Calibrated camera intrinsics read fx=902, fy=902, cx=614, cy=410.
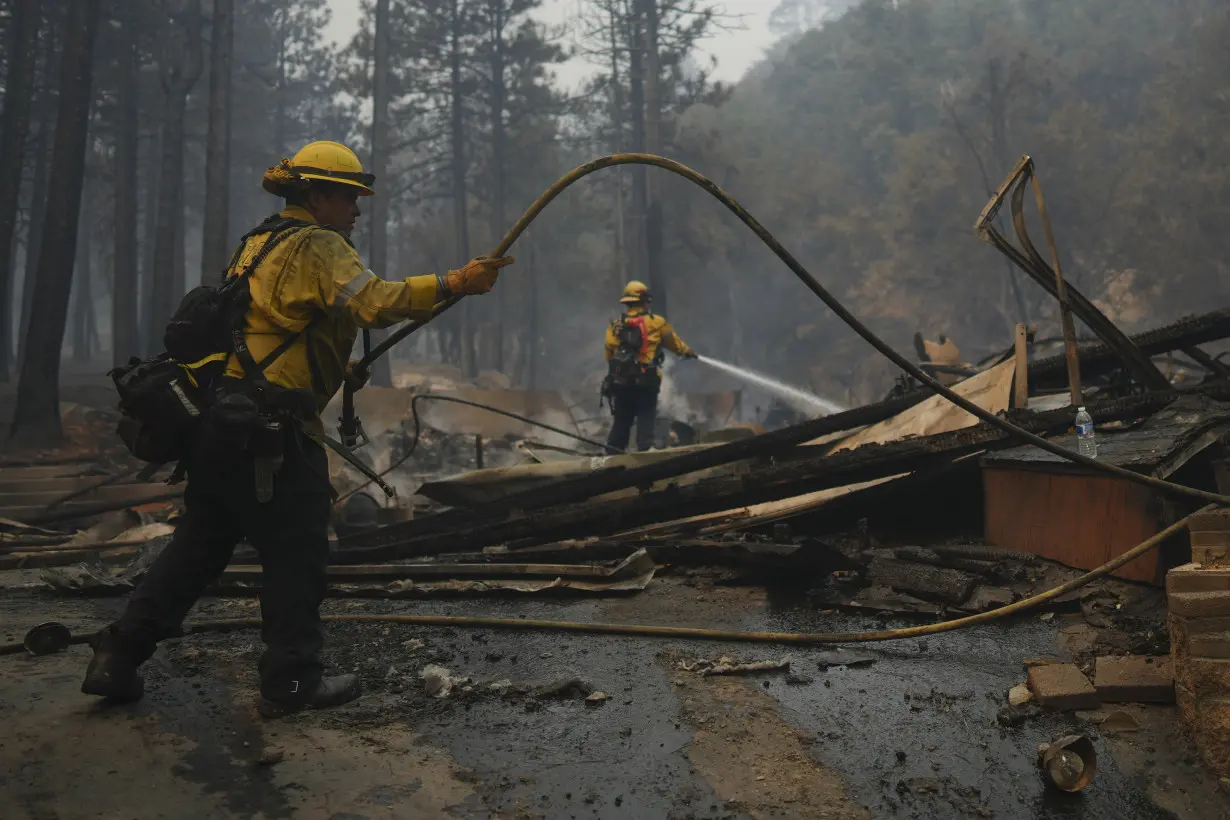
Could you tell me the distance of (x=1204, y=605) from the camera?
8.85 feet

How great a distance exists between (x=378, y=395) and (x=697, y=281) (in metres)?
22.1

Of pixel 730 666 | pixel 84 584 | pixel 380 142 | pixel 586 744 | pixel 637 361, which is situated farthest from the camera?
pixel 380 142

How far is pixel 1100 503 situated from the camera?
467cm

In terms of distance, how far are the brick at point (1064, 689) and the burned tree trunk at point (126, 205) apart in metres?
21.8

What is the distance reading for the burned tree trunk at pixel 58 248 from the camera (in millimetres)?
12797

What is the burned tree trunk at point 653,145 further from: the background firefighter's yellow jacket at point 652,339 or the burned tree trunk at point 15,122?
the burned tree trunk at point 15,122

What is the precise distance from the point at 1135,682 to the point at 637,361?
7783mm

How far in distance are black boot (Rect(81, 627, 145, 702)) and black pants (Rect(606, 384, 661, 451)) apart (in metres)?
7.82

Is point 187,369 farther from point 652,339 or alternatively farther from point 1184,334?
point 652,339

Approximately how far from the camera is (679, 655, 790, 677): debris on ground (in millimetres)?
3643

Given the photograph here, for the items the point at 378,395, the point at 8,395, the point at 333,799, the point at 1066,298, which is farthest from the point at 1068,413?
the point at 8,395

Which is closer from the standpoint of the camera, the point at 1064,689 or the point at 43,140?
the point at 1064,689

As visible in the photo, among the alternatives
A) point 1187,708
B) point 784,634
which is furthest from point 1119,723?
point 784,634

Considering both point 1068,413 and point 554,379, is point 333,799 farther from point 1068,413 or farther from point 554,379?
point 554,379
